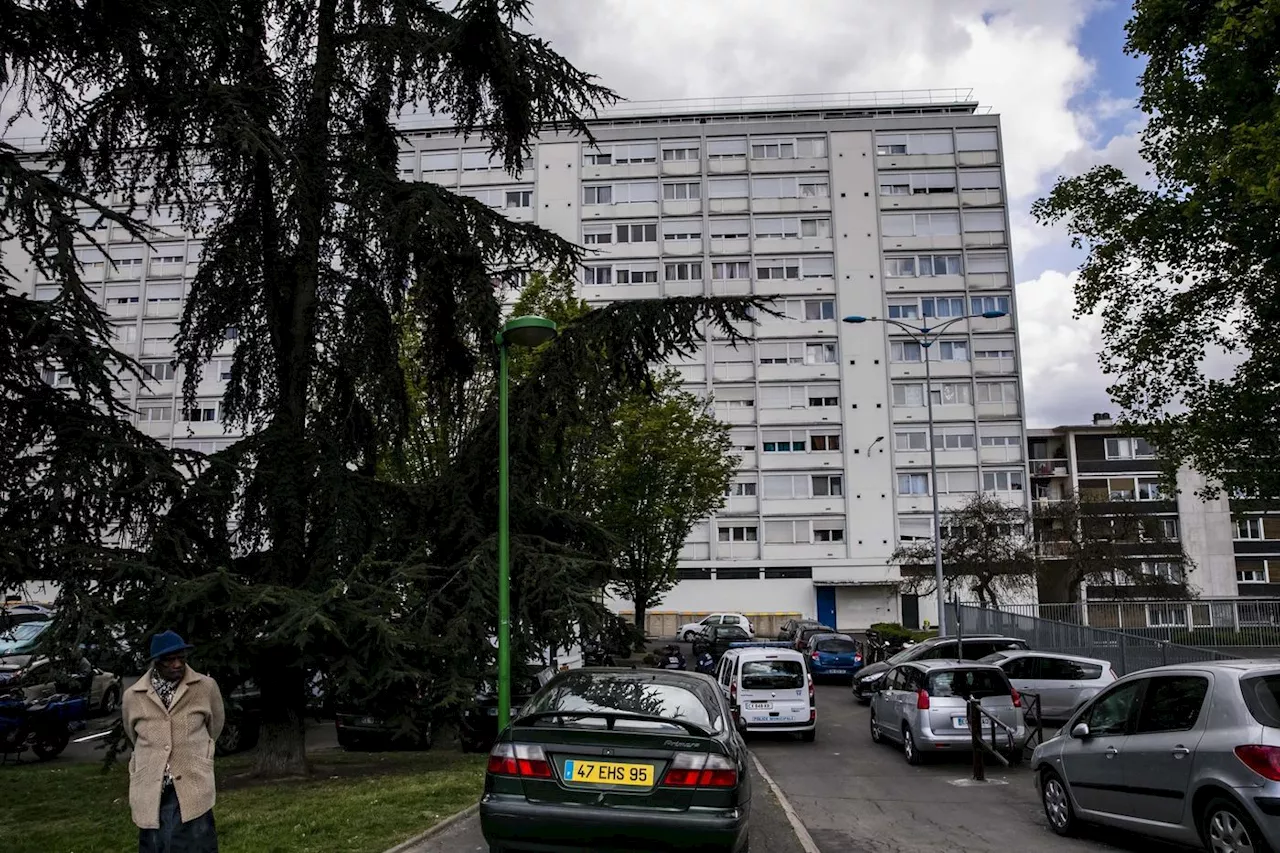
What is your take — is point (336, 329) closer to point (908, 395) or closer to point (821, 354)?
point (821, 354)

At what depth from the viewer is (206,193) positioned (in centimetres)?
1527

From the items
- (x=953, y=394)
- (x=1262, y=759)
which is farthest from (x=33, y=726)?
(x=953, y=394)

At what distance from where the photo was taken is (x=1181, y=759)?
24.3 ft

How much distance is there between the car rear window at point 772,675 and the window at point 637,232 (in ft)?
152

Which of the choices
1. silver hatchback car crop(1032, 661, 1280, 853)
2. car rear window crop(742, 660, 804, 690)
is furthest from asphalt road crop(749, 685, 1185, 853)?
car rear window crop(742, 660, 804, 690)

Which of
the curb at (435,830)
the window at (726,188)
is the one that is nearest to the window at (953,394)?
the window at (726,188)

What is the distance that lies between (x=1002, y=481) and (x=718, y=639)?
30.0 metres

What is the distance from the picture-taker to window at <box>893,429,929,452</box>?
5709 centimetres

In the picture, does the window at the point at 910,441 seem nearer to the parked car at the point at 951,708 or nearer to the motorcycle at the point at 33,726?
the parked car at the point at 951,708

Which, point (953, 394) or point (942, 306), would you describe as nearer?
point (953, 394)

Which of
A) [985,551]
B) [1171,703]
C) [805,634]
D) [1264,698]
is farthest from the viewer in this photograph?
[985,551]

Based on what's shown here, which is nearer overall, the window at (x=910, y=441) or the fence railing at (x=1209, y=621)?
the fence railing at (x=1209, y=621)

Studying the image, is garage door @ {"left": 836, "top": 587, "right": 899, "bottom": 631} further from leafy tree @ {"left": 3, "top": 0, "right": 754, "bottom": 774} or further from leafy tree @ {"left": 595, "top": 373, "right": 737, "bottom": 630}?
leafy tree @ {"left": 3, "top": 0, "right": 754, "bottom": 774}

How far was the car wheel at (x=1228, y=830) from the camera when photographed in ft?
21.7
